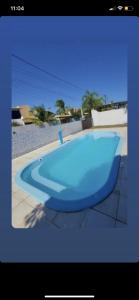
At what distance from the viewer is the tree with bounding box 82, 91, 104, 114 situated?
10.5 m

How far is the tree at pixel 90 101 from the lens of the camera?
1051 centimetres

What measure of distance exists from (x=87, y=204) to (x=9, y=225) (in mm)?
1419

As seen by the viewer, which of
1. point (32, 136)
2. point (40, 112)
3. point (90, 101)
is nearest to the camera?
point (32, 136)

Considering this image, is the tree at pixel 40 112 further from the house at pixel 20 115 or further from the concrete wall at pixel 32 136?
the concrete wall at pixel 32 136

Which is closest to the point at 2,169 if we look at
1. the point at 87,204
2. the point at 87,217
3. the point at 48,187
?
the point at 87,217

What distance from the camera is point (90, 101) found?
1148 cm

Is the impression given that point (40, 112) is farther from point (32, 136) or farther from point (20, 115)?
point (20, 115)
